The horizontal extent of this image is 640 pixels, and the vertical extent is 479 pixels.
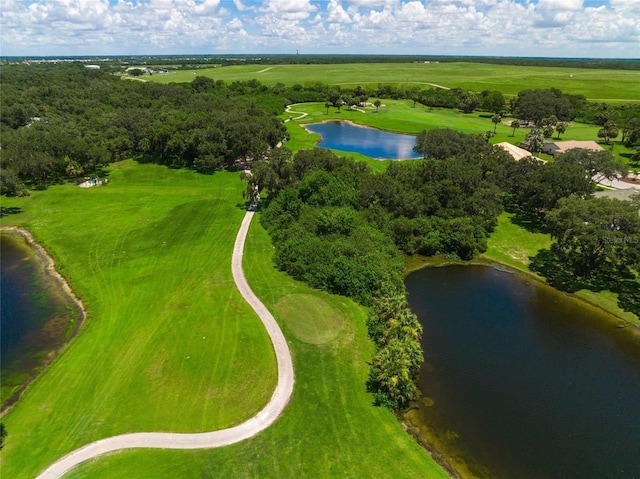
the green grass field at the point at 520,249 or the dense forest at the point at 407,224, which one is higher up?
the dense forest at the point at 407,224

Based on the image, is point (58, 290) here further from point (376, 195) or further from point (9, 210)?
point (376, 195)

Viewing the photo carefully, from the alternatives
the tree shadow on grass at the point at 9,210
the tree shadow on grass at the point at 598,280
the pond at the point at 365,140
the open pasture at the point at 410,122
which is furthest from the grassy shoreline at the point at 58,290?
the pond at the point at 365,140

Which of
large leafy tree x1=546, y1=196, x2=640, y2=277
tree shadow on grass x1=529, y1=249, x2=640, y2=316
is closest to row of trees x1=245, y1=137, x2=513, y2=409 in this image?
tree shadow on grass x1=529, y1=249, x2=640, y2=316

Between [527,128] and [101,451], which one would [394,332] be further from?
[527,128]

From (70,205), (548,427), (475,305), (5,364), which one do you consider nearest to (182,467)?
(5,364)

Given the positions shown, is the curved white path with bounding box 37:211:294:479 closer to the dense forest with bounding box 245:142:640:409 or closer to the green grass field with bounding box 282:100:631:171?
the dense forest with bounding box 245:142:640:409

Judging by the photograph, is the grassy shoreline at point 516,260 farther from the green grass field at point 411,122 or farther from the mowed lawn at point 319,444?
the green grass field at point 411,122
